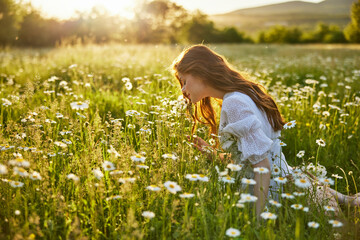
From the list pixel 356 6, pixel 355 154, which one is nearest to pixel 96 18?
pixel 356 6

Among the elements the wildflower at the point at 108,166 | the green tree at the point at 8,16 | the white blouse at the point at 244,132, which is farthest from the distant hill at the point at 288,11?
the wildflower at the point at 108,166

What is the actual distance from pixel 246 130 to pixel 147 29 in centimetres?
4577

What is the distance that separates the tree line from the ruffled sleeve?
19.4 m

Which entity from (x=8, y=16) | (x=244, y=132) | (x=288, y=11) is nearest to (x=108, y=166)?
(x=244, y=132)

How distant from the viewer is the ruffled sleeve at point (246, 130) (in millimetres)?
2354

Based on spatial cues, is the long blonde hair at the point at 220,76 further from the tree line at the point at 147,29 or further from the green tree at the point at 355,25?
the green tree at the point at 355,25

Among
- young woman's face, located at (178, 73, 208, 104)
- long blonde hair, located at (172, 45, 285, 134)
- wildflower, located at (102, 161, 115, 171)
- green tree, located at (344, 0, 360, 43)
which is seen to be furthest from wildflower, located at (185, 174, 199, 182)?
green tree, located at (344, 0, 360, 43)

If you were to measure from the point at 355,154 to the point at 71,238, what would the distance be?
3327 millimetres

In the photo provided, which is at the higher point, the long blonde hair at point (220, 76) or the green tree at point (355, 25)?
the green tree at point (355, 25)

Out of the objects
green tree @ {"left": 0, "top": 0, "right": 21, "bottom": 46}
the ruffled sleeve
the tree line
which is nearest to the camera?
the ruffled sleeve

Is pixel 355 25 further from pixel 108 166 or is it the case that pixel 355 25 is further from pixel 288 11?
pixel 288 11

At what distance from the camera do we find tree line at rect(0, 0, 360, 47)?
27947 millimetres

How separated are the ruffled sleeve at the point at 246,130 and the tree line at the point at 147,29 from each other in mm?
19426

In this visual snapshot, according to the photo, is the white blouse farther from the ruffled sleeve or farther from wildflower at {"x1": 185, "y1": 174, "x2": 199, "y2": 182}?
wildflower at {"x1": 185, "y1": 174, "x2": 199, "y2": 182}
